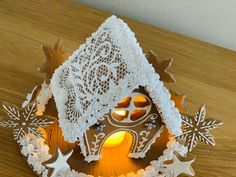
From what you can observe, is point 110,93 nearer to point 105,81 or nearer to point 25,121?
point 105,81

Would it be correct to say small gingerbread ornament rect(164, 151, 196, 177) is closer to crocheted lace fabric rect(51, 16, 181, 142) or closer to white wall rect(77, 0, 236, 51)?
crocheted lace fabric rect(51, 16, 181, 142)

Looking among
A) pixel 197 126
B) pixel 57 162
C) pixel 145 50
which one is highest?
pixel 145 50

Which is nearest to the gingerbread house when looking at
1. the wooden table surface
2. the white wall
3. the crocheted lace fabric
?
the crocheted lace fabric

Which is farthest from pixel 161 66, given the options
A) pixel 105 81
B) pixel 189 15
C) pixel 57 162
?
pixel 189 15

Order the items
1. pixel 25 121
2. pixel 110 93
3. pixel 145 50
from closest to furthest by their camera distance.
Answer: pixel 110 93
pixel 25 121
pixel 145 50

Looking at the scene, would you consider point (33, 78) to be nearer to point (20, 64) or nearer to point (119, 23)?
point (20, 64)

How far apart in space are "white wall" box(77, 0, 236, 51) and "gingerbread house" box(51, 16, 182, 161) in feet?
1.21

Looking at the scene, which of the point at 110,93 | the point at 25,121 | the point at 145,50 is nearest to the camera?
the point at 110,93

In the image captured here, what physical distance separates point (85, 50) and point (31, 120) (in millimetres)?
145

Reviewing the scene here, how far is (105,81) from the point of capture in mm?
687

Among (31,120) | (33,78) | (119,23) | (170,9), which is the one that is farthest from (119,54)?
(170,9)

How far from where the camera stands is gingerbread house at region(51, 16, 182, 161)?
673mm

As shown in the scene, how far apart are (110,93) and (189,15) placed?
0.47 meters

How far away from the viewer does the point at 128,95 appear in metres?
0.69
